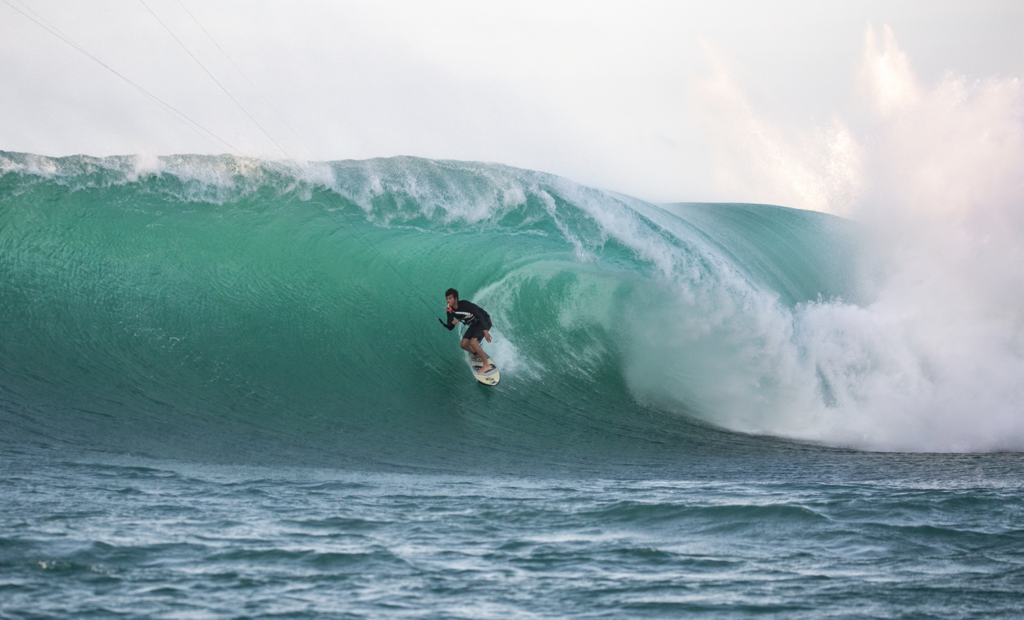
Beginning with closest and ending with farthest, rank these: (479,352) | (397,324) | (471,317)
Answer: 1. (471,317)
2. (479,352)
3. (397,324)

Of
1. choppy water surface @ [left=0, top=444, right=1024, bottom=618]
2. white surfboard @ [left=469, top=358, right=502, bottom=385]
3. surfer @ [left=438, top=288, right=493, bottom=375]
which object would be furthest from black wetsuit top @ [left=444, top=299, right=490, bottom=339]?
choppy water surface @ [left=0, top=444, right=1024, bottom=618]

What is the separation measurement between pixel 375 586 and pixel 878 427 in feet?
19.5

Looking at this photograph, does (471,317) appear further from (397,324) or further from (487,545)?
(487,545)

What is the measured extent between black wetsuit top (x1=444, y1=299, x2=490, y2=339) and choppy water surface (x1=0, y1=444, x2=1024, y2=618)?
234 centimetres

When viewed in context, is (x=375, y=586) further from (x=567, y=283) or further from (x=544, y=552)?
(x=567, y=283)

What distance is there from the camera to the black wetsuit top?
7.41m

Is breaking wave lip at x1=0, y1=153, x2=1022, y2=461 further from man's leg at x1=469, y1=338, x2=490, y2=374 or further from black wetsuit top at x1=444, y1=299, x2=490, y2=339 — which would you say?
black wetsuit top at x1=444, y1=299, x2=490, y2=339

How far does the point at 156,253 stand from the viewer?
29.3 ft

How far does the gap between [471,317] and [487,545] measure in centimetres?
395

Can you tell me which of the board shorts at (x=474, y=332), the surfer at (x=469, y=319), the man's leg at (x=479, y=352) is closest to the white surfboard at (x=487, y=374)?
the man's leg at (x=479, y=352)

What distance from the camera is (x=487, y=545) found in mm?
3766

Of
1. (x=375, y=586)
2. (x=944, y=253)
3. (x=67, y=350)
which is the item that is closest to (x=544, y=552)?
(x=375, y=586)

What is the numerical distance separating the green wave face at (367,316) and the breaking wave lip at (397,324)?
1.2 inches

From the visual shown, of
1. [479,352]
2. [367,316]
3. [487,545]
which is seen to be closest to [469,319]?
[479,352]
